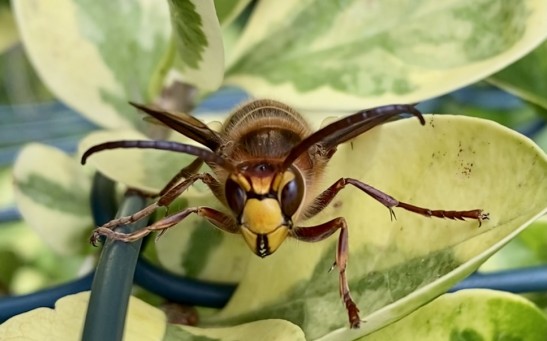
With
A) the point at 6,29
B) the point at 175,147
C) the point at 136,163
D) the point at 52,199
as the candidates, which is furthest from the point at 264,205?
the point at 6,29

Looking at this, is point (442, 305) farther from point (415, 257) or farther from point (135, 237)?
point (135, 237)

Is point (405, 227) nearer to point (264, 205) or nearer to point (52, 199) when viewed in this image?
point (264, 205)

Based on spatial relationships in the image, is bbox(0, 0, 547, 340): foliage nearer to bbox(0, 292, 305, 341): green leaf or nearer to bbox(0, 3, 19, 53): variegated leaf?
bbox(0, 292, 305, 341): green leaf

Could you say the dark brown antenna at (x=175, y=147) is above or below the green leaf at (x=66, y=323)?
above

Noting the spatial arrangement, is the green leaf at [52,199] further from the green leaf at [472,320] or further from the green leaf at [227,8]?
the green leaf at [472,320]

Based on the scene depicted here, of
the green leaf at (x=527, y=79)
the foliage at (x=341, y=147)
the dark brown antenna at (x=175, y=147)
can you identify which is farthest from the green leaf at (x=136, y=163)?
the green leaf at (x=527, y=79)

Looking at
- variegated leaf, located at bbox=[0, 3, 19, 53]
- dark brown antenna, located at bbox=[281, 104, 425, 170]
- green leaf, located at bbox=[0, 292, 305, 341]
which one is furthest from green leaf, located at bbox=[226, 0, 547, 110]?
variegated leaf, located at bbox=[0, 3, 19, 53]

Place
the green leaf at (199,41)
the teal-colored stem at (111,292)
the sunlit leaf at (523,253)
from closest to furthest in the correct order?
the teal-colored stem at (111,292)
the green leaf at (199,41)
the sunlit leaf at (523,253)
